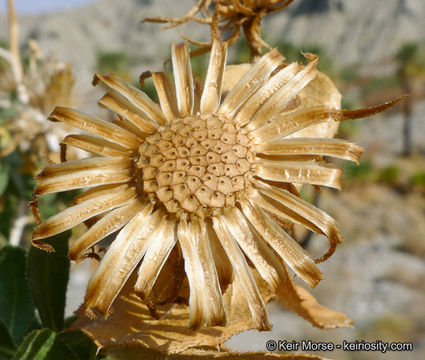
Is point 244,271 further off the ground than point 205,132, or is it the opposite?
point 205,132

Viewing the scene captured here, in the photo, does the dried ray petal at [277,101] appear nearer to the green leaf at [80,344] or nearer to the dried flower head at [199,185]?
A: the dried flower head at [199,185]

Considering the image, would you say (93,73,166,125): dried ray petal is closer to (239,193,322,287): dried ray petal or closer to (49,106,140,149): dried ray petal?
(49,106,140,149): dried ray petal

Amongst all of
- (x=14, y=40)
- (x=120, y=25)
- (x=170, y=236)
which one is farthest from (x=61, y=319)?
(x=120, y=25)

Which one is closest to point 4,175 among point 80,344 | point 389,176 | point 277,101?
point 80,344

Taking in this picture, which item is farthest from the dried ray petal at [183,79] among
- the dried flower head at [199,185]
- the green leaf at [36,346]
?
the green leaf at [36,346]

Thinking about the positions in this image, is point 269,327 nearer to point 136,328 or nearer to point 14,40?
point 136,328

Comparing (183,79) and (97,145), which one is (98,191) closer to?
(97,145)
